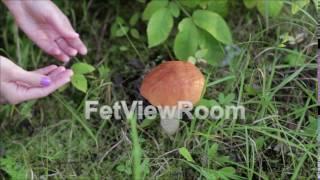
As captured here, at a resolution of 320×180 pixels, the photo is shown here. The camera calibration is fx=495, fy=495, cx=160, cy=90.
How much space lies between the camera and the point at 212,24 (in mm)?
1997

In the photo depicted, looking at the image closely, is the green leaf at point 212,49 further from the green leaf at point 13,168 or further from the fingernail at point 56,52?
the green leaf at point 13,168

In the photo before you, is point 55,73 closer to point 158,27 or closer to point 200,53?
point 158,27

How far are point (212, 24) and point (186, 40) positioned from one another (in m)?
0.12

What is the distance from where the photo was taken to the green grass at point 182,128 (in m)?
1.78

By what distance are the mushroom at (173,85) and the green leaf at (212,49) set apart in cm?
33

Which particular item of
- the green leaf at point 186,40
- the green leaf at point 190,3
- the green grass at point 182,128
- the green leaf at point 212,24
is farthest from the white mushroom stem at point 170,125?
the green leaf at point 190,3

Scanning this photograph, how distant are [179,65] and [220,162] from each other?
1.26 feet

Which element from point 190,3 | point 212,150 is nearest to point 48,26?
point 190,3

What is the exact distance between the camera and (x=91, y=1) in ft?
8.27

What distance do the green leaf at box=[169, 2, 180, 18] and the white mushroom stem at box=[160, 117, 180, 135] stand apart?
0.45 m

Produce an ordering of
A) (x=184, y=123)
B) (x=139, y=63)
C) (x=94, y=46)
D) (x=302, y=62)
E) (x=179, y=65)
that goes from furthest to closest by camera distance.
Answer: (x=94, y=46) < (x=139, y=63) < (x=302, y=62) < (x=184, y=123) < (x=179, y=65)

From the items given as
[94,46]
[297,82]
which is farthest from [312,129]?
[94,46]

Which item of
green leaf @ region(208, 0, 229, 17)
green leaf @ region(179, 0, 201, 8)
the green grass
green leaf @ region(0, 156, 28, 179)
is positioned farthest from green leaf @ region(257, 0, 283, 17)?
green leaf @ region(0, 156, 28, 179)

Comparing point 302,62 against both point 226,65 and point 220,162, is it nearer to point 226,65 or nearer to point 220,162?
point 226,65
